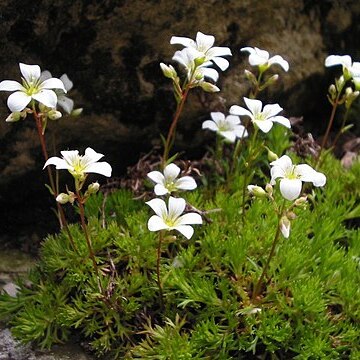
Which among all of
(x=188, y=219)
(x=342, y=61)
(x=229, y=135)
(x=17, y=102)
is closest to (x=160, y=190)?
(x=188, y=219)

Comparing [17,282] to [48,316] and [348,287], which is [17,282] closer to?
[48,316]

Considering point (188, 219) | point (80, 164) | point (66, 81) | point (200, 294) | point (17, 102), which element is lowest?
point (200, 294)

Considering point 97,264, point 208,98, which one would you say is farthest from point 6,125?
point 208,98

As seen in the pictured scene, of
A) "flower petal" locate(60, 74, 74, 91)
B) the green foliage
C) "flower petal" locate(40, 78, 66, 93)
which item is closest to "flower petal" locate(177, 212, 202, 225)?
the green foliage

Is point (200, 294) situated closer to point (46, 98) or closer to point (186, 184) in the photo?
point (186, 184)

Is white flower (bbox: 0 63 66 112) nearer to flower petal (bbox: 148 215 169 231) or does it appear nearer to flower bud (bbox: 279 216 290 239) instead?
flower petal (bbox: 148 215 169 231)

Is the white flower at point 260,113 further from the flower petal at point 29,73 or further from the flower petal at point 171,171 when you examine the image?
the flower petal at point 29,73
